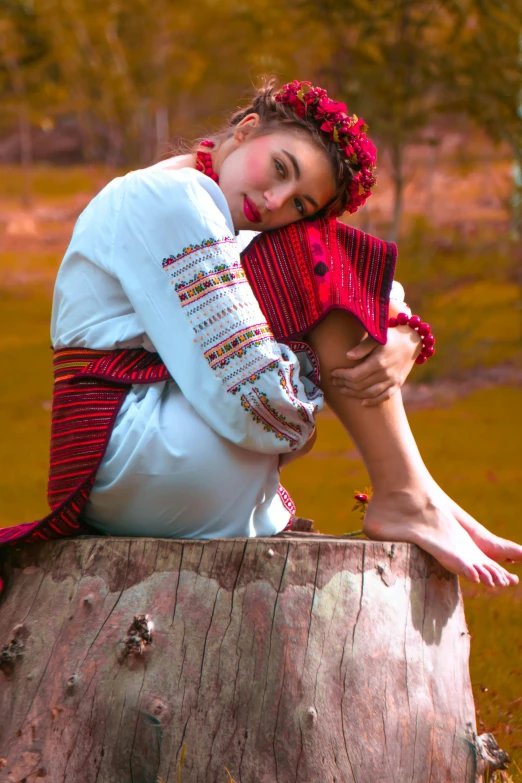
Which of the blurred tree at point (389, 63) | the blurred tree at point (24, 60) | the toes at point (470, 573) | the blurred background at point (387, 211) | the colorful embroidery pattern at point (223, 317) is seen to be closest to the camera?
the colorful embroidery pattern at point (223, 317)

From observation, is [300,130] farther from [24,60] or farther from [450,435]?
[24,60]

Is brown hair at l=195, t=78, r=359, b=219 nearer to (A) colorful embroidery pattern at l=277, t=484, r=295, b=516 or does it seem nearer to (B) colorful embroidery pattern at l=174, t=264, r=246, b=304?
(B) colorful embroidery pattern at l=174, t=264, r=246, b=304

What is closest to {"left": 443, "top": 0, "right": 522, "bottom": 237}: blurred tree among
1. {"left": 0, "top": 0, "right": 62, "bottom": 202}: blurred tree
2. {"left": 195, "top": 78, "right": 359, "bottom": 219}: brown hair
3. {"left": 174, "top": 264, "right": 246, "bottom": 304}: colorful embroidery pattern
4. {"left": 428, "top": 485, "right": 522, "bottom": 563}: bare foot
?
{"left": 0, "top": 0, "right": 62, "bottom": 202}: blurred tree

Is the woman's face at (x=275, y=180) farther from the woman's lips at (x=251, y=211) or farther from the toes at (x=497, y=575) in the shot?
the toes at (x=497, y=575)

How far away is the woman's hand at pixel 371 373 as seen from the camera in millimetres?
2367

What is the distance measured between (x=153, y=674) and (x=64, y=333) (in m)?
0.85

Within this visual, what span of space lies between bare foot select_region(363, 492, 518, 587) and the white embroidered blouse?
298 millimetres

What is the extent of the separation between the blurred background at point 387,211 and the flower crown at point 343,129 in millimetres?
384

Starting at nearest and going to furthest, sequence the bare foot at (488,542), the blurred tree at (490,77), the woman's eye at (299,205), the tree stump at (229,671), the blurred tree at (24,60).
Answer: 1. the tree stump at (229,671)
2. the woman's eye at (299,205)
3. the bare foot at (488,542)
4. the blurred tree at (490,77)
5. the blurred tree at (24,60)

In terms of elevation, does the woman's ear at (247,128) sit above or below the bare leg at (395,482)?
above

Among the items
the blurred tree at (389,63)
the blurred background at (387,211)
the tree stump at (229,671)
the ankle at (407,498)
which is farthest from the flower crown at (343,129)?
the blurred tree at (389,63)

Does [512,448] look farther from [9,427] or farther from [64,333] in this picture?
[64,333]

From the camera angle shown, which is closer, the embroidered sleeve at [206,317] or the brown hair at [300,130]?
the embroidered sleeve at [206,317]

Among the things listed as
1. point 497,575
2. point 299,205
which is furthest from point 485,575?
point 299,205
